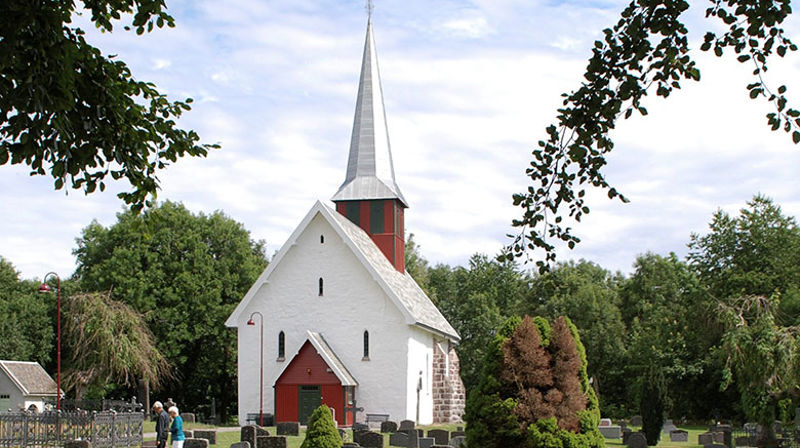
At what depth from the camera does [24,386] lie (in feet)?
150

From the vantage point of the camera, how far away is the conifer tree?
2062 cm

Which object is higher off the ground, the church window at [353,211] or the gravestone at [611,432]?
the church window at [353,211]

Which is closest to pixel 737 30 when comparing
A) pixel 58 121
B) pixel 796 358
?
pixel 58 121

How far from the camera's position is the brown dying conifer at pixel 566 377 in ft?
58.2

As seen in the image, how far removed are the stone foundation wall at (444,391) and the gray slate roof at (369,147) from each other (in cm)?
824

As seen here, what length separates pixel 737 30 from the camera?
237 inches

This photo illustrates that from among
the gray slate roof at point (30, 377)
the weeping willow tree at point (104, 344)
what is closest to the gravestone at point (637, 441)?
the weeping willow tree at point (104, 344)

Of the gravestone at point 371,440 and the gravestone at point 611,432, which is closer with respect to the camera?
the gravestone at point 371,440

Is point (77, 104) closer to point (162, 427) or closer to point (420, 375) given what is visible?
point (162, 427)

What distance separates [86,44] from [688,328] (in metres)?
44.9

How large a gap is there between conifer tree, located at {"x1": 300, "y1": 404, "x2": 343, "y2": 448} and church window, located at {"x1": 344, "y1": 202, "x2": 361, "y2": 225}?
2356cm

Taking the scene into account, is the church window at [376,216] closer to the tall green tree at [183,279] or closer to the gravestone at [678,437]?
the tall green tree at [183,279]

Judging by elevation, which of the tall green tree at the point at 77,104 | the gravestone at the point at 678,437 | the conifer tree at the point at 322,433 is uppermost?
the tall green tree at the point at 77,104

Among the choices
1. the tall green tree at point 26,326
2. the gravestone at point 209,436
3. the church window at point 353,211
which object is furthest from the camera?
the tall green tree at point 26,326
